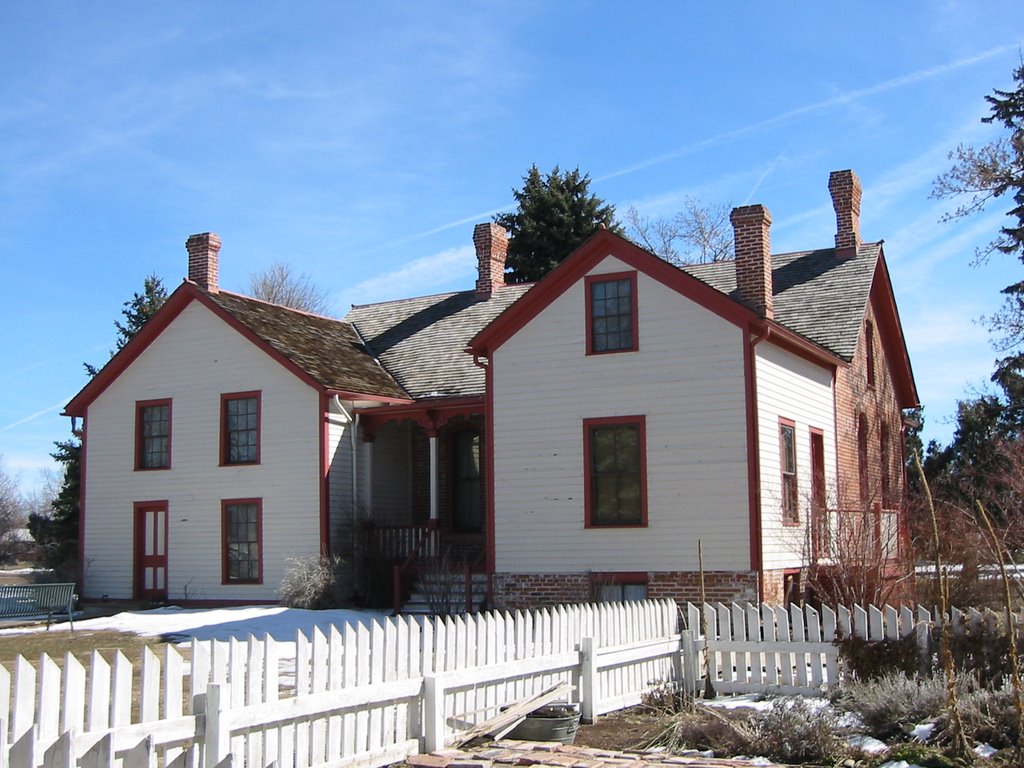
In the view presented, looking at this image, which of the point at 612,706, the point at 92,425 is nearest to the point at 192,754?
the point at 612,706

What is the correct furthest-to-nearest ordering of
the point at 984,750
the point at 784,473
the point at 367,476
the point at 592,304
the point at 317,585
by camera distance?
the point at 367,476
the point at 317,585
the point at 592,304
the point at 784,473
the point at 984,750

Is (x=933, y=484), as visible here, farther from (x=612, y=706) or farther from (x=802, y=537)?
(x=612, y=706)

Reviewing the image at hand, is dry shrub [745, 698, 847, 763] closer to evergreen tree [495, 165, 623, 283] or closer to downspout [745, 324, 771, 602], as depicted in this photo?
downspout [745, 324, 771, 602]

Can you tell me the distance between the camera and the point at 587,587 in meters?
19.1

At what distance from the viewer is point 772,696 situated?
501 inches

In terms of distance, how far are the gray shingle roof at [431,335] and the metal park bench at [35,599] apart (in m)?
7.98

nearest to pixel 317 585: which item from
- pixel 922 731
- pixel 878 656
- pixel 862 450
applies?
pixel 878 656

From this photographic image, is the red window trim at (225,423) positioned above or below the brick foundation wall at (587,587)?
above

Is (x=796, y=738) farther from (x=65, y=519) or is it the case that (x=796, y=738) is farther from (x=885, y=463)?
(x=65, y=519)

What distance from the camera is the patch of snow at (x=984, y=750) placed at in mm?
9198

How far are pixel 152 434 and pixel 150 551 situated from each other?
8.29ft

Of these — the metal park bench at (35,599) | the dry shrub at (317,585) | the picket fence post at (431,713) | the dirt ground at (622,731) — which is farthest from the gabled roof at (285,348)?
the picket fence post at (431,713)

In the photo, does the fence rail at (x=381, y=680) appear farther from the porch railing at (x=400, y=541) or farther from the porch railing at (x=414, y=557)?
the porch railing at (x=400, y=541)

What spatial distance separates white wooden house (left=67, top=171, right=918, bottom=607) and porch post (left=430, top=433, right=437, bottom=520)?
5cm
